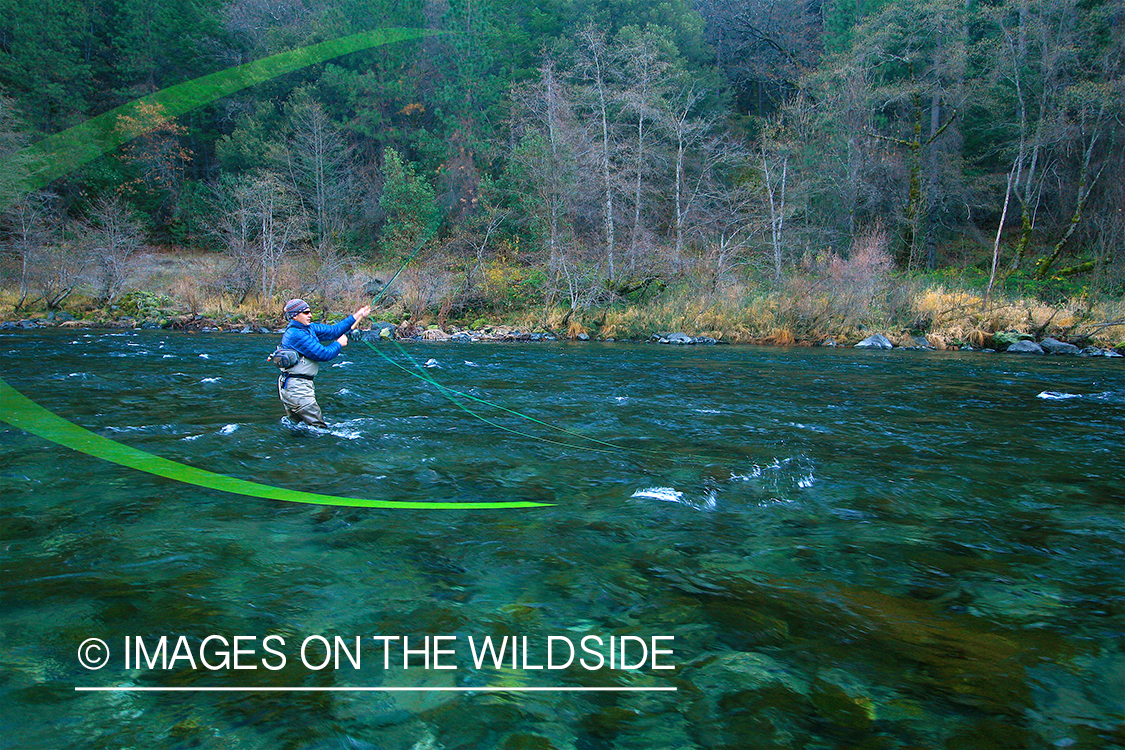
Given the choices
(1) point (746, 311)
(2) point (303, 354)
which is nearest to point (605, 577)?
(2) point (303, 354)

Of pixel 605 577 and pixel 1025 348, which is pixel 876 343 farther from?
pixel 605 577

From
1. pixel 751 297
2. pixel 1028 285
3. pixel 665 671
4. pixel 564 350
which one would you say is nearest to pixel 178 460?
pixel 665 671

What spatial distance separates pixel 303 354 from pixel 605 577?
4689 mm

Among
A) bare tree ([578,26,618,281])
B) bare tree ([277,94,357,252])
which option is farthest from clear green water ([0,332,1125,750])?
bare tree ([277,94,357,252])

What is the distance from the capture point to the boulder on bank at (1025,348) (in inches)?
693

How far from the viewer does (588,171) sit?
96.0ft

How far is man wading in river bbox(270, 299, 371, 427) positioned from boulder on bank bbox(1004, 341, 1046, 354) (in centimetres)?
1811

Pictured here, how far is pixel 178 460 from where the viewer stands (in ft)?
19.6

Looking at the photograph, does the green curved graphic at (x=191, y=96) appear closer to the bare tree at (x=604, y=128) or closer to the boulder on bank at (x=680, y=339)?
the bare tree at (x=604, y=128)

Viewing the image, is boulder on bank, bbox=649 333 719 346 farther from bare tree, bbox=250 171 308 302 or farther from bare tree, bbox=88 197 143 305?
bare tree, bbox=88 197 143 305

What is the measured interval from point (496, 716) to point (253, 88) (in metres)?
46.6

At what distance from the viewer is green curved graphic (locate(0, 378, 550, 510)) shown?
4977 millimetres

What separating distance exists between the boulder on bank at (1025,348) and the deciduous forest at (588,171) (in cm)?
103

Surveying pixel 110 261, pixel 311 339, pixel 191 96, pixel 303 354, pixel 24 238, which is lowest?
pixel 303 354
